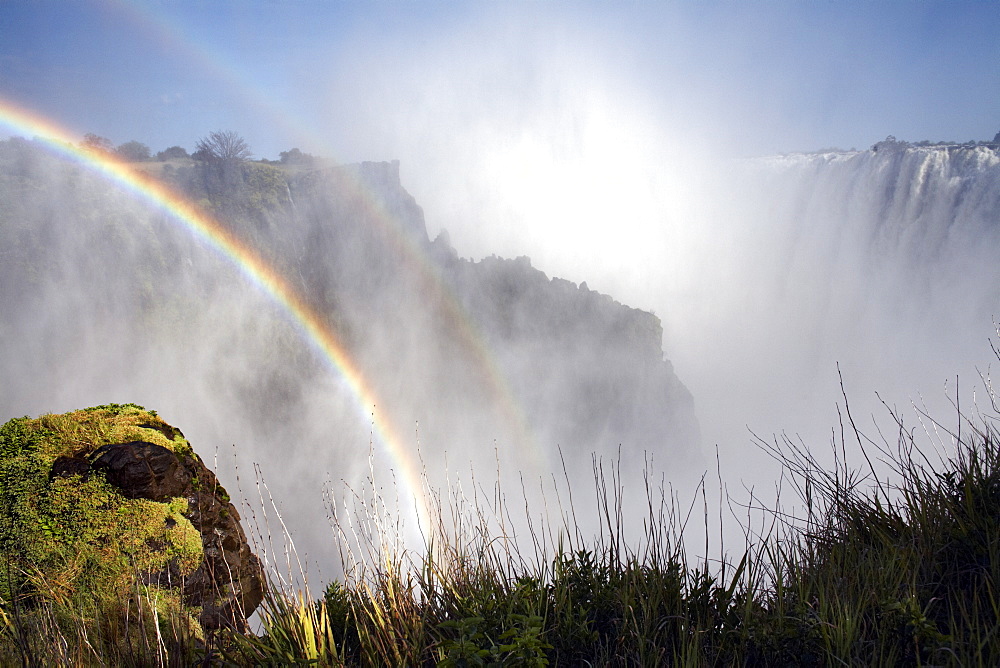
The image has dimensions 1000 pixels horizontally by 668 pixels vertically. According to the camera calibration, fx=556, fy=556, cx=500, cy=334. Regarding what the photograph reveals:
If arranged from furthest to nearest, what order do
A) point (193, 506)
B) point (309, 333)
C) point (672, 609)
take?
point (309, 333) → point (193, 506) → point (672, 609)

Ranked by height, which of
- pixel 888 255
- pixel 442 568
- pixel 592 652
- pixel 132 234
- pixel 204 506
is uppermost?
pixel 888 255

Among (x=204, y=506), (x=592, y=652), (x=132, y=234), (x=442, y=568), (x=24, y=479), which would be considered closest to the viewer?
(x=592, y=652)

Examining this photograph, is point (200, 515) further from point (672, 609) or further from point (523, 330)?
point (523, 330)

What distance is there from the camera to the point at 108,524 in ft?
11.5

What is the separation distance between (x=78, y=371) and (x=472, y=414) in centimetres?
4244

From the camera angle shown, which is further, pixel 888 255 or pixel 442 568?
pixel 888 255

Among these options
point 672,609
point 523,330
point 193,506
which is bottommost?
point 672,609

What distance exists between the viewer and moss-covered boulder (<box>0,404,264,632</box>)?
10.8 ft

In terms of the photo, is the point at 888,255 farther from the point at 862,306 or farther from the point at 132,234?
the point at 132,234

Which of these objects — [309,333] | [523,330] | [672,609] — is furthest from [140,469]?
[523,330]

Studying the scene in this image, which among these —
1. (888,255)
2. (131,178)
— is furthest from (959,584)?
(888,255)

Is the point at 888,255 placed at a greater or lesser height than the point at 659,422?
greater

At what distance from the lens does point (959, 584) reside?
2.64 m

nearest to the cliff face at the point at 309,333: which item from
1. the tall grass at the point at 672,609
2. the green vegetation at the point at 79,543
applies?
the green vegetation at the point at 79,543
